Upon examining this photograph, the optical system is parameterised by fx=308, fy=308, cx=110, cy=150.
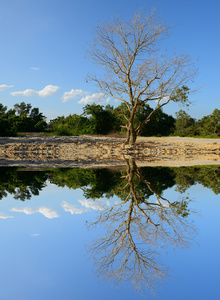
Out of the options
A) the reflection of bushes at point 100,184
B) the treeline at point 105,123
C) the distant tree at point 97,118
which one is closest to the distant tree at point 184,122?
the treeline at point 105,123

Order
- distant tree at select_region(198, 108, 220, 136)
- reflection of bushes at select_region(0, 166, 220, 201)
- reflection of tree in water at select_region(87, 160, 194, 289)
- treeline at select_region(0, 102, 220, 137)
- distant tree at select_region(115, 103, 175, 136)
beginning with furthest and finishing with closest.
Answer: distant tree at select_region(198, 108, 220, 136)
distant tree at select_region(115, 103, 175, 136)
treeline at select_region(0, 102, 220, 137)
reflection of bushes at select_region(0, 166, 220, 201)
reflection of tree in water at select_region(87, 160, 194, 289)

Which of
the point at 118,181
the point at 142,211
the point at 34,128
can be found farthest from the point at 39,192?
the point at 34,128

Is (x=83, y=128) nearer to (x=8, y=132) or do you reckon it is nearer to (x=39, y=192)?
(x=8, y=132)

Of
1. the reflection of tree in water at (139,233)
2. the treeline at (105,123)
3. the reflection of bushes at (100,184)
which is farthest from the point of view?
the treeline at (105,123)

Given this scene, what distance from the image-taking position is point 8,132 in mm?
16469

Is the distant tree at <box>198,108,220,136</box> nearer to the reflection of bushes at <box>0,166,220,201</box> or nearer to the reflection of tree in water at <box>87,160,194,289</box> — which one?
the reflection of bushes at <box>0,166,220,201</box>

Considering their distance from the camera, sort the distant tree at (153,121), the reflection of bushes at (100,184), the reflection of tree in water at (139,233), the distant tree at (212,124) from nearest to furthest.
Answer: the reflection of tree in water at (139,233) → the reflection of bushes at (100,184) → the distant tree at (153,121) → the distant tree at (212,124)

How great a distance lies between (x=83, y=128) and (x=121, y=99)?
6970 mm

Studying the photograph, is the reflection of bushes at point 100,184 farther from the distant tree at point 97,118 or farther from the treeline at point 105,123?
the distant tree at point 97,118

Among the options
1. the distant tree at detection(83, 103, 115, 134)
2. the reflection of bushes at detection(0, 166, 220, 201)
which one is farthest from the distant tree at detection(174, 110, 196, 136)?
the reflection of bushes at detection(0, 166, 220, 201)

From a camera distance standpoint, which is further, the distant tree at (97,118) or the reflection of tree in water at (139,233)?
the distant tree at (97,118)

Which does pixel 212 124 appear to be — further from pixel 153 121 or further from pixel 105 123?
pixel 105 123

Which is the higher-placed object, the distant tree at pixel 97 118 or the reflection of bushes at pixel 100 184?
the distant tree at pixel 97 118

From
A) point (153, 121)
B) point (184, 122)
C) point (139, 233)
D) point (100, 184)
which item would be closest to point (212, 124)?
point (184, 122)
